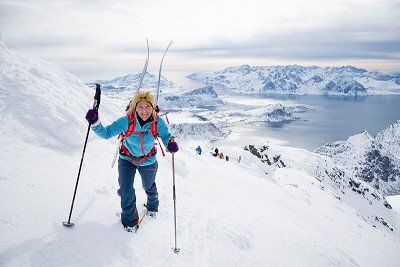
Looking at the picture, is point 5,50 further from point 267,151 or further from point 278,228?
point 267,151

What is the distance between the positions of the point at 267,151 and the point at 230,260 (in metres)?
69.8

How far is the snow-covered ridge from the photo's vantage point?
7988 mm

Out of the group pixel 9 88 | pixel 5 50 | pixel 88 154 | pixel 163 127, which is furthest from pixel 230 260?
pixel 5 50

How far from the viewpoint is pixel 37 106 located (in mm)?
8875

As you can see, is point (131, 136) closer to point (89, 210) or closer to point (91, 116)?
point (91, 116)

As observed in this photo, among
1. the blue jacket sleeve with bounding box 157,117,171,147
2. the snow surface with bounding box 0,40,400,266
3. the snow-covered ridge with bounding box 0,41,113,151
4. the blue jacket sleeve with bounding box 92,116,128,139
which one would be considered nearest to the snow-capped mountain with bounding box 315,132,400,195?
the snow surface with bounding box 0,40,400,266

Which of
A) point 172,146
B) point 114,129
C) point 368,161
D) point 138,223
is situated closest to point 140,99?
point 114,129

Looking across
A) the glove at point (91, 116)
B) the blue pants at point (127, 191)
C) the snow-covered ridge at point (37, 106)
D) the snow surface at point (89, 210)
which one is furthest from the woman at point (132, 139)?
the snow-covered ridge at point (37, 106)

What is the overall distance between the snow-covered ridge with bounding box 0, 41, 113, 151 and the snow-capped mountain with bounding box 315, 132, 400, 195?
164396 millimetres

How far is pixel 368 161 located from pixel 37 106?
19516 cm

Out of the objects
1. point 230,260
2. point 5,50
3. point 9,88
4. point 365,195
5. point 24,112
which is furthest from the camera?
point 365,195

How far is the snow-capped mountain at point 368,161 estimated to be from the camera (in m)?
160

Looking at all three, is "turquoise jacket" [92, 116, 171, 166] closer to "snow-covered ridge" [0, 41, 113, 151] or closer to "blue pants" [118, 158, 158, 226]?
"blue pants" [118, 158, 158, 226]

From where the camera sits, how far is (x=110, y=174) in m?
7.84
